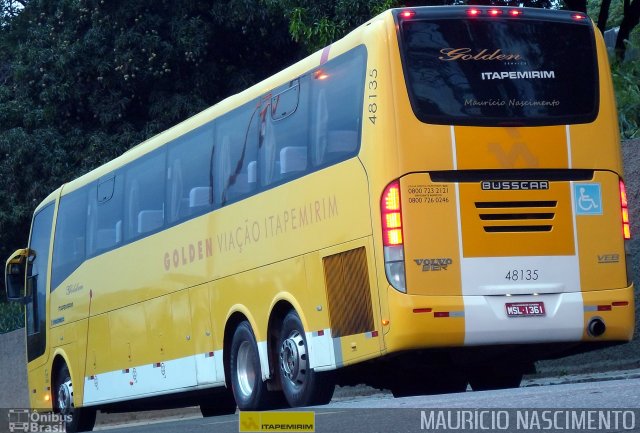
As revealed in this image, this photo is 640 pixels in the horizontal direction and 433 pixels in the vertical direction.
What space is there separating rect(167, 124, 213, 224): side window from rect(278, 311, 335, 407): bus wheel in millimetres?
2381

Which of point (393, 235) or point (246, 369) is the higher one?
point (393, 235)

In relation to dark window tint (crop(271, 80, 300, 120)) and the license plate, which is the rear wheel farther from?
the license plate

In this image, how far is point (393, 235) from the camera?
1160 cm

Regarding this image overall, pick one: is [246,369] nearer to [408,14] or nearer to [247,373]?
[247,373]

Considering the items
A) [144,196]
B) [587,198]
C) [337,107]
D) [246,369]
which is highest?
[144,196]

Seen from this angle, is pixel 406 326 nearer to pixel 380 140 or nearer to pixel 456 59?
pixel 380 140

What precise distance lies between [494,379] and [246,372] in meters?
2.60

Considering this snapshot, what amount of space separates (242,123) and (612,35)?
14.1 m

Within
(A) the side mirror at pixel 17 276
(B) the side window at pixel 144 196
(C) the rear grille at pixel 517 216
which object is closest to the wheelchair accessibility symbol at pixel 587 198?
(C) the rear grille at pixel 517 216

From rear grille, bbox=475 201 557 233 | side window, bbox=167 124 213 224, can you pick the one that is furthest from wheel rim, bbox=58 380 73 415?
rear grille, bbox=475 201 557 233

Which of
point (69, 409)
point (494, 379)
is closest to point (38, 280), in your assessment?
point (69, 409)

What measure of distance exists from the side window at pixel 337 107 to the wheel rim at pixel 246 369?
2.53 meters

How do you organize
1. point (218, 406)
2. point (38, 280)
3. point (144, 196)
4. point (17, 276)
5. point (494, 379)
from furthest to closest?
1. point (17, 276)
2. point (38, 280)
3. point (218, 406)
4. point (144, 196)
5. point (494, 379)

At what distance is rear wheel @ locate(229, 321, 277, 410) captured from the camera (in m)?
13.9
